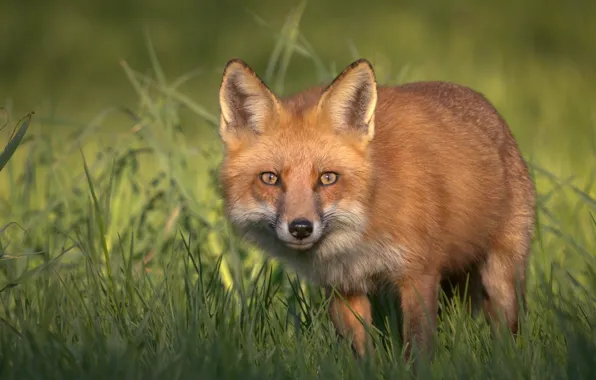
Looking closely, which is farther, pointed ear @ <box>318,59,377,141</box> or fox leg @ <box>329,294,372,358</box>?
fox leg @ <box>329,294,372,358</box>

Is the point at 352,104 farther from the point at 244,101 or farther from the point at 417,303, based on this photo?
the point at 417,303

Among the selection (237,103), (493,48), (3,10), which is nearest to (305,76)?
(493,48)

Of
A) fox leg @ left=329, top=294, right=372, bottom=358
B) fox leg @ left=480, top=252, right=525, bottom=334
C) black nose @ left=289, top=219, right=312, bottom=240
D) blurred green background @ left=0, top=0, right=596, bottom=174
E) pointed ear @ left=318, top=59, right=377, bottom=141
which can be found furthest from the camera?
blurred green background @ left=0, top=0, right=596, bottom=174

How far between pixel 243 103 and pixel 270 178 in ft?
1.53

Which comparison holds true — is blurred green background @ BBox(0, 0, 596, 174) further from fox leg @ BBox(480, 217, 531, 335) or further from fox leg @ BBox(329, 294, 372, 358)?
fox leg @ BBox(329, 294, 372, 358)

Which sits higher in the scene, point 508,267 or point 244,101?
point 244,101

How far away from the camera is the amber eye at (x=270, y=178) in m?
4.71

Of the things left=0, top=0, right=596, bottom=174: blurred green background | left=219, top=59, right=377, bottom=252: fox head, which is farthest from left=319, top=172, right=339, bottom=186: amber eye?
left=0, top=0, right=596, bottom=174: blurred green background

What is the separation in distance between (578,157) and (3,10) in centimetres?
1099

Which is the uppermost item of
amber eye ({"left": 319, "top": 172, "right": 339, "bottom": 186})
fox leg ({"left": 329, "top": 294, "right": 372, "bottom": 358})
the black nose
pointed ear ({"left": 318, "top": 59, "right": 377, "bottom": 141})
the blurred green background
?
the blurred green background

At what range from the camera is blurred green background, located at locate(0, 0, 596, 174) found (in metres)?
11.5

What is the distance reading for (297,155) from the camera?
4.73m

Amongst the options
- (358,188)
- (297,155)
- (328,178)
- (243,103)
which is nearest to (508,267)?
(358,188)

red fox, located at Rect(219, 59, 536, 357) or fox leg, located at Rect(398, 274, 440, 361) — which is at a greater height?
red fox, located at Rect(219, 59, 536, 357)
